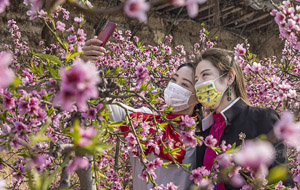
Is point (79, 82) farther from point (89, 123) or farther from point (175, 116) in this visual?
point (175, 116)

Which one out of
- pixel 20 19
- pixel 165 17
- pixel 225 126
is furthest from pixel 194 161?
pixel 165 17

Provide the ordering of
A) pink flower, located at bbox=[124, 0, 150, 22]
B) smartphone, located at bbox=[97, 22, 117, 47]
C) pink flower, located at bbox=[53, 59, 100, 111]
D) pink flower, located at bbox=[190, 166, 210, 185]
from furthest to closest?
1. smartphone, located at bbox=[97, 22, 117, 47]
2. pink flower, located at bbox=[190, 166, 210, 185]
3. pink flower, located at bbox=[124, 0, 150, 22]
4. pink flower, located at bbox=[53, 59, 100, 111]

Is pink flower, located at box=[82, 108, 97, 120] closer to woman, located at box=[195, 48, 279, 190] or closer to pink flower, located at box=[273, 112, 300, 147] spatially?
pink flower, located at box=[273, 112, 300, 147]

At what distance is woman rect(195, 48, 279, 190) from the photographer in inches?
73.5

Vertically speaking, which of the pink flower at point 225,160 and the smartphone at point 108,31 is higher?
the smartphone at point 108,31

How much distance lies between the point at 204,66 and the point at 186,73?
236mm

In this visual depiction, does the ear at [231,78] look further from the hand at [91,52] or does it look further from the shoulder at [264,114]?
the hand at [91,52]

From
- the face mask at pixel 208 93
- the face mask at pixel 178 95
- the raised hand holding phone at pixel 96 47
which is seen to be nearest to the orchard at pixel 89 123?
the raised hand holding phone at pixel 96 47

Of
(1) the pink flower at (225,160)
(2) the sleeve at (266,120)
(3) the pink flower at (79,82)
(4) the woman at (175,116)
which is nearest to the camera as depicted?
(3) the pink flower at (79,82)

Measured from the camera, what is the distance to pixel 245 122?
1907mm

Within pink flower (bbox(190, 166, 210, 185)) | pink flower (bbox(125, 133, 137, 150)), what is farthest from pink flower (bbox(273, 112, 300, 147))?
pink flower (bbox(125, 133, 137, 150))

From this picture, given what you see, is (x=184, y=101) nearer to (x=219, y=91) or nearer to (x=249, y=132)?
(x=219, y=91)

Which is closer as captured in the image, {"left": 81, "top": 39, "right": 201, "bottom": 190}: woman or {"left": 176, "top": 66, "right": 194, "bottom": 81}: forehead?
{"left": 81, "top": 39, "right": 201, "bottom": 190}: woman

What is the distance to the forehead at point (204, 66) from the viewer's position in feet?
6.84
